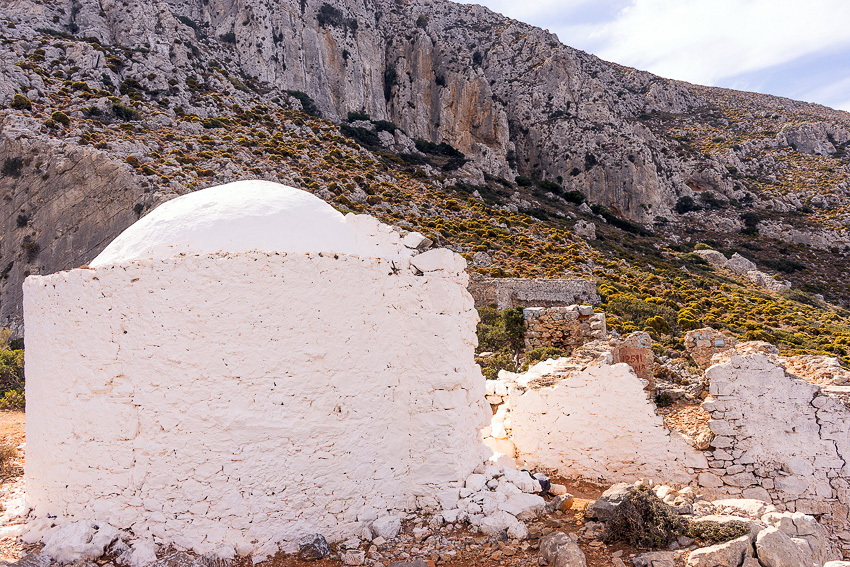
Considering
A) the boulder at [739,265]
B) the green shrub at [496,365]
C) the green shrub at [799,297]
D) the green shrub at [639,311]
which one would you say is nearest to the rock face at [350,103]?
the boulder at [739,265]

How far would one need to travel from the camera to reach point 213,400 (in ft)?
17.4

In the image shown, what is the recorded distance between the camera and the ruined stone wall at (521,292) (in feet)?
81.7

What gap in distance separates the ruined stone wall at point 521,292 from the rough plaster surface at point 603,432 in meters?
16.4

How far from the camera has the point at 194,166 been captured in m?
26.9

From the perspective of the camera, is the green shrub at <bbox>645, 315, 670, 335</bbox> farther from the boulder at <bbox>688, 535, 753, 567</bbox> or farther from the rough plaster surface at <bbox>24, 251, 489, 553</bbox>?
the rough plaster surface at <bbox>24, 251, 489, 553</bbox>

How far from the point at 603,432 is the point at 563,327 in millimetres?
7302

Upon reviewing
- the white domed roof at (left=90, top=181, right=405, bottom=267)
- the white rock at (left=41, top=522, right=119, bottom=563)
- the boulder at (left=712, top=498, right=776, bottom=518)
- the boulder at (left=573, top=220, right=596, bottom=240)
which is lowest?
the boulder at (left=712, top=498, right=776, bottom=518)

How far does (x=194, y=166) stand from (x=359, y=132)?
21.2m

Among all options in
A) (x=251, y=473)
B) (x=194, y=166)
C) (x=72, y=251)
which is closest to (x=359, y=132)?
(x=194, y=166)

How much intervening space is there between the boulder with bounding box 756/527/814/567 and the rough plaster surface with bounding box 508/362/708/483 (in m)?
2.58

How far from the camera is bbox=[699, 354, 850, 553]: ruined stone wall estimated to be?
22.5ft

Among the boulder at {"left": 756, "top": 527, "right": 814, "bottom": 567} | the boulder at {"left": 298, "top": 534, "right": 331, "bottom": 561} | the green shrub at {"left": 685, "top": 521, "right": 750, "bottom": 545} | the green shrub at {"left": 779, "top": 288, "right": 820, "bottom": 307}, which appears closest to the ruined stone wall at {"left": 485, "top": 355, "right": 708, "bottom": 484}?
the green shrub at {"left": 685, "top": 521, "right": 750, "bottom": 545}

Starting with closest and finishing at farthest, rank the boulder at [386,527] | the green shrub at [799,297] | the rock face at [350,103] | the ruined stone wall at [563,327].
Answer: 1. the boulder at [386,527]
2. the ruined stone wall at [563,327]
3. the rock face at [350,103]
4. the green shrub at [799,297]

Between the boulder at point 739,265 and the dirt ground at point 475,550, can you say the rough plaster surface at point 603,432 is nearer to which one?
the dirt ground at point 475,550
